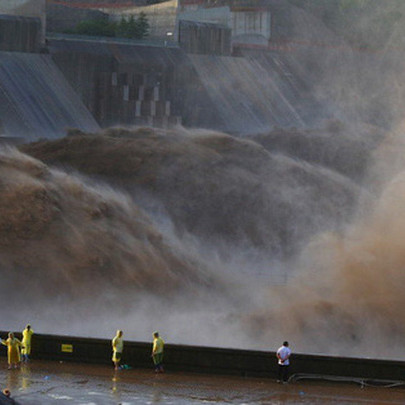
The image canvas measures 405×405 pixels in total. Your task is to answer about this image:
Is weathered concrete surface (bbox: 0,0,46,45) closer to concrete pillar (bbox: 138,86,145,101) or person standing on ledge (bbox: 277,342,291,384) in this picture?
concrete pillar (bbox: 138,86,145,101)

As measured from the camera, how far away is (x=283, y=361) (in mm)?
20766

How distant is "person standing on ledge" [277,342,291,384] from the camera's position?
20.6m

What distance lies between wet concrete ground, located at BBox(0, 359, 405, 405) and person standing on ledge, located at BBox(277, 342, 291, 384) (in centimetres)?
21

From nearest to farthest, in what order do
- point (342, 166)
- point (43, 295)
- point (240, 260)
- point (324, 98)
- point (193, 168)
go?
1. point (43, 295)
2. point (240, 260)
3. point (193, 168)
4. point (342, 166)
5. point (324, 98)

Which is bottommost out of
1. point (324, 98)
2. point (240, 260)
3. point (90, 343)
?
point (90, 343)

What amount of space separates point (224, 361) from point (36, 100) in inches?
1066

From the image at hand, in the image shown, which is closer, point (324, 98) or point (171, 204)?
point (171, 204)

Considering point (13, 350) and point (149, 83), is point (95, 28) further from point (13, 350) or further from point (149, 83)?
point (13, 350)

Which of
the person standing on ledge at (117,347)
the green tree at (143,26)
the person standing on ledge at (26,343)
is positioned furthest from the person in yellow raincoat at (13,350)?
the green tree at (143,26)

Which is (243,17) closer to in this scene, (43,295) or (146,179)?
(146,179)

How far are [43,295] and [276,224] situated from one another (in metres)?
15.6

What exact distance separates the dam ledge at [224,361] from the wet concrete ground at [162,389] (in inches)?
8.4

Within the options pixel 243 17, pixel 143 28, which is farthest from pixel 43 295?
pixel 243 17

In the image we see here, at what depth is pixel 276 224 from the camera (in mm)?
51281
